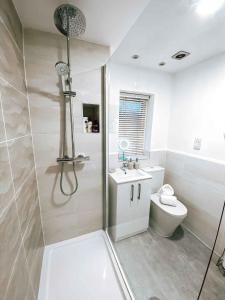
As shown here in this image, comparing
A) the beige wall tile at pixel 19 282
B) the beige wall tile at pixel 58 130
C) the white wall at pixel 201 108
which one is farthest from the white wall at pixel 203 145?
the beige wall tile at pixel 19 282

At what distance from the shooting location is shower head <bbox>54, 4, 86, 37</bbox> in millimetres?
855

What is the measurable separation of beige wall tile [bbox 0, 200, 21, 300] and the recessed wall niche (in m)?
0.95

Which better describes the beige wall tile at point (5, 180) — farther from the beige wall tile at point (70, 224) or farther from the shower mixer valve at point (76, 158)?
the beige wall tile at point (70, 224)

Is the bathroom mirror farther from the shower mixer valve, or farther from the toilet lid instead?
the shower mixer valve

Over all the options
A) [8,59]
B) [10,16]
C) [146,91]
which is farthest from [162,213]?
[10,16]

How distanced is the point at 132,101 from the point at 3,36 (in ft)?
5.00

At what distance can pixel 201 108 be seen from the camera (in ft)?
5.10

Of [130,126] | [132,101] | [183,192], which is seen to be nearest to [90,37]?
[132,101]

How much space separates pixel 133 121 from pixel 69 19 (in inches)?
52.8

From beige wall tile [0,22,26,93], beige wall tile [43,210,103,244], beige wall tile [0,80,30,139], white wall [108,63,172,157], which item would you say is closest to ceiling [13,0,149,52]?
beige wall tile [0,22,26,93]

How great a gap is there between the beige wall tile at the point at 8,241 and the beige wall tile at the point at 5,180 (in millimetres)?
40

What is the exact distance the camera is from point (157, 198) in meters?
1.81

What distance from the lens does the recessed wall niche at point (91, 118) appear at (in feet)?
4.68

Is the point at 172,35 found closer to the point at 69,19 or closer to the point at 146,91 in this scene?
the point at 146,91
